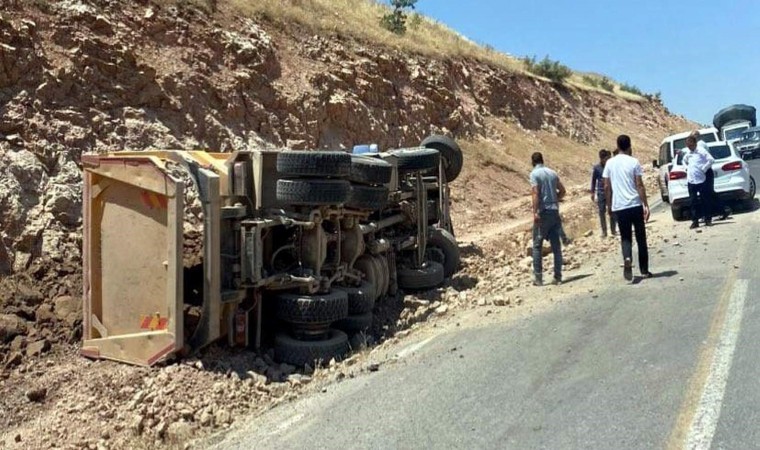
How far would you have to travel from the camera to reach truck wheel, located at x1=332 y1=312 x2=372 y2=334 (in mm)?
8180

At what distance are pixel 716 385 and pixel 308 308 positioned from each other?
366cm

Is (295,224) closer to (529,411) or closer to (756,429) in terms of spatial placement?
(529,411)

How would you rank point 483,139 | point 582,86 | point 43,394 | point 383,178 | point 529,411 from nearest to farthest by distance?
point 529,411 < point 43,394 < point 383,178 < point 483,139 < point 582,86

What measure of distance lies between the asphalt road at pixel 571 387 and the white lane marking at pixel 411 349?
0.08m

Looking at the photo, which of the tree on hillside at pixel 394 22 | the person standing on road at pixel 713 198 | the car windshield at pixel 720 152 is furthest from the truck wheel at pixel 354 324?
the tree on hillside at pixel 394 22

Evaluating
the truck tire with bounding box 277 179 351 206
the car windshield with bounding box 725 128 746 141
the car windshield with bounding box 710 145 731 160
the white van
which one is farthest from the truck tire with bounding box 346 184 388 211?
the car windshield with bounding box 725 128 746 141

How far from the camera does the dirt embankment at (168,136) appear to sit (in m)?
6.57

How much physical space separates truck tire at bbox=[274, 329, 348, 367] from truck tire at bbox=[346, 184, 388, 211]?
1535 millimetres

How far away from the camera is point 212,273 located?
22.4 ft

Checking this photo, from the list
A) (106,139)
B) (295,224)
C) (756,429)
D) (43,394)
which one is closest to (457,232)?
(106,139)

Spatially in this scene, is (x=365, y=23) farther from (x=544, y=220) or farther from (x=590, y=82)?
(x=590, y=82)

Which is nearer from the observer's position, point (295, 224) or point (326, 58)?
point (295, 224)

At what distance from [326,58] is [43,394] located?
16267mm

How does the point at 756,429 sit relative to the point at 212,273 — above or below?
below
